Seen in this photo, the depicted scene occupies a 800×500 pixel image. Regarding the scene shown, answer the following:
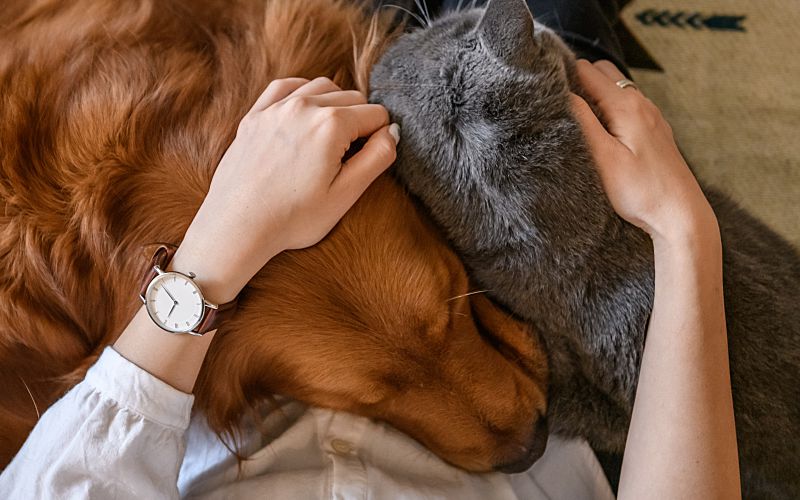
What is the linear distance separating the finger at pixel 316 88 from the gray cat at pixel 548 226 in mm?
74

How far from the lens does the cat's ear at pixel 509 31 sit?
92 centimetres

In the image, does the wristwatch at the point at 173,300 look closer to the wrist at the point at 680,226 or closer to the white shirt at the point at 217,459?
the white shirt at the point at 217,459

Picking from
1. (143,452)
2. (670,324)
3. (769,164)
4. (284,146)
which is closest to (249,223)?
(284,146)

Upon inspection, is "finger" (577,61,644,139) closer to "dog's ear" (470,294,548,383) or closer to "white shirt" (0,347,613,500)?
"dog's ear" (470,294,548,383)

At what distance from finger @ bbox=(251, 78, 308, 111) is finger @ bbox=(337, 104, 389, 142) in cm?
11

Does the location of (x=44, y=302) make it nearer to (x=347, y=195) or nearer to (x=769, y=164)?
(x=347, y=195)

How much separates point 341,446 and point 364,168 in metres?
0.53

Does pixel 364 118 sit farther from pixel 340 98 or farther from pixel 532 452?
pixel 532 452

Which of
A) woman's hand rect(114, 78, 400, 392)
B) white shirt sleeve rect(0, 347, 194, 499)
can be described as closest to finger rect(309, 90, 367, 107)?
woman's hand rect(114, 78, 400, 392)

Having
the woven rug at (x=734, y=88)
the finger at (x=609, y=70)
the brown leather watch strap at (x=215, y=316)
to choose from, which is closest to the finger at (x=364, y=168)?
the brown leather watch strap at (x=215, y=316)

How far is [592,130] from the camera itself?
1031 millimetres

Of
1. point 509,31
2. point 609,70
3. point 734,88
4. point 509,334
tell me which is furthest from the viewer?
point 734,88

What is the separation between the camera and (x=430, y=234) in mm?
1061

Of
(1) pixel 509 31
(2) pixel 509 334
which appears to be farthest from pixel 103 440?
(1) pixel 509 31
